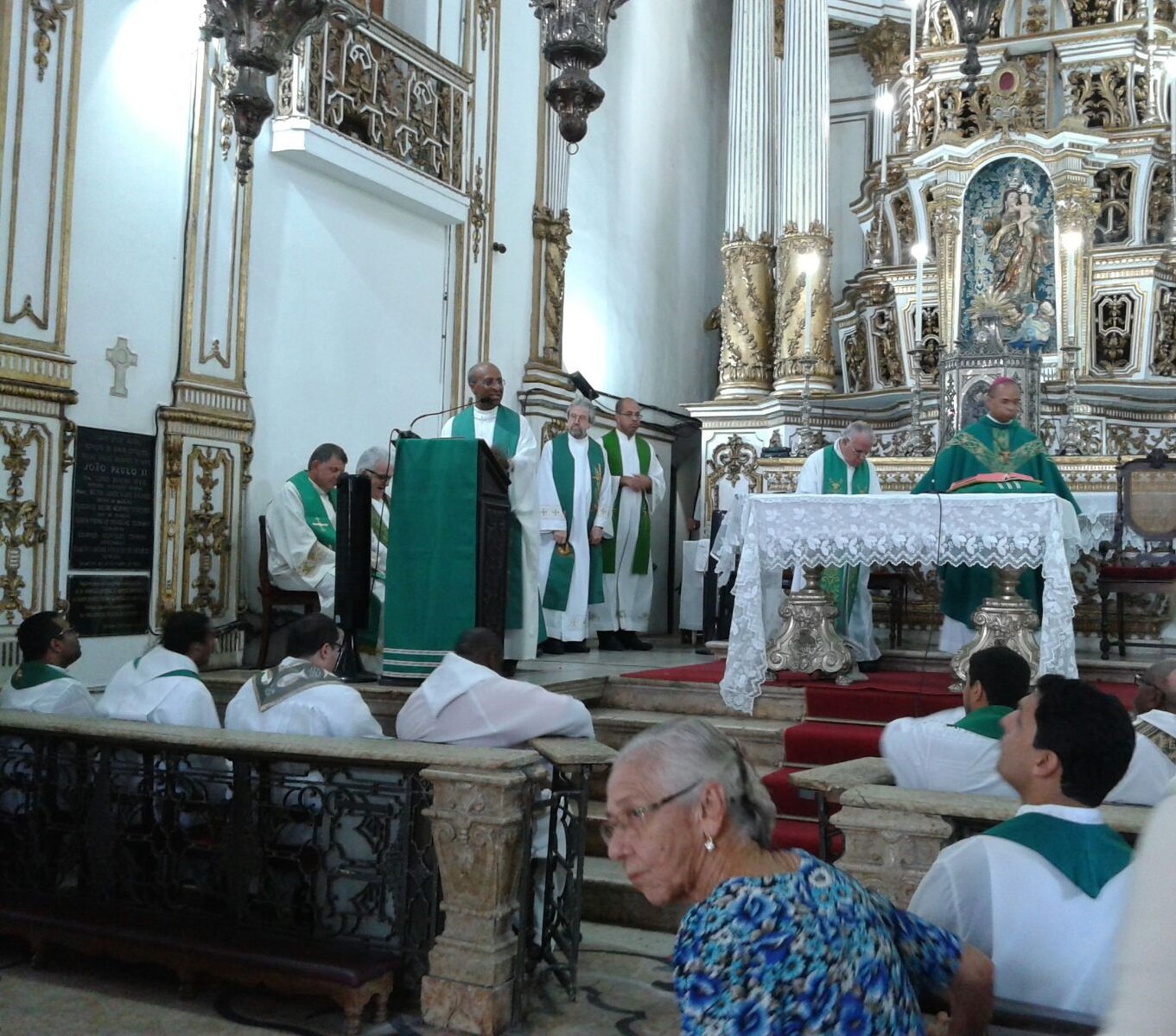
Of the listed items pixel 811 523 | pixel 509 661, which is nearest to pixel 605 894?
pixel 509 661

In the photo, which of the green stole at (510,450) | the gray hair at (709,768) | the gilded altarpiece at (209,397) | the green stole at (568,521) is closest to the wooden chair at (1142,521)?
the green stole at (568,521)

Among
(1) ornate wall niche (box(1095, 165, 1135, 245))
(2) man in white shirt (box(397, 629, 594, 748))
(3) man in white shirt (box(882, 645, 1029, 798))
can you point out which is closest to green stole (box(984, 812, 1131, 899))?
(3) man in white shirt (box(882, 645, 1029, 798))

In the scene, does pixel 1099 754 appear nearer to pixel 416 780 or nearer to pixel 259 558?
pixel 416 780

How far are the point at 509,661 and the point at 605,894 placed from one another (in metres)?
1.82

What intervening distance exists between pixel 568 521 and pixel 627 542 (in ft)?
2.78

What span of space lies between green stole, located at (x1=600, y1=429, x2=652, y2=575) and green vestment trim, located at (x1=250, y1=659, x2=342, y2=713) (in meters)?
5.23

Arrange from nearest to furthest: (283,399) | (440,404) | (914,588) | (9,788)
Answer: (9,788)
(283,399)
(914,588)
(440,404)

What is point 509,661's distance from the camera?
5.98m

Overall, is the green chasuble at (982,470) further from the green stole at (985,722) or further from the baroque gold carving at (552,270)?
the baroque gold carving at (552,270)

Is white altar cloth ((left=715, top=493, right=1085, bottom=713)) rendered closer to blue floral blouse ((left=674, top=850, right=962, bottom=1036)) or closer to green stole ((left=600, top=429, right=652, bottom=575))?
green stole ((left=600, top=429, right=652, bottom=575))

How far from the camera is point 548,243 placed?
406 inches

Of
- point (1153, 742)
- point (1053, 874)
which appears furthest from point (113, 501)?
point (1053, 874)

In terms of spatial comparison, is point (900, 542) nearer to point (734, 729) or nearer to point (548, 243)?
point (734, 729)

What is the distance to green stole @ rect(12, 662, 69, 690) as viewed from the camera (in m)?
4.36
